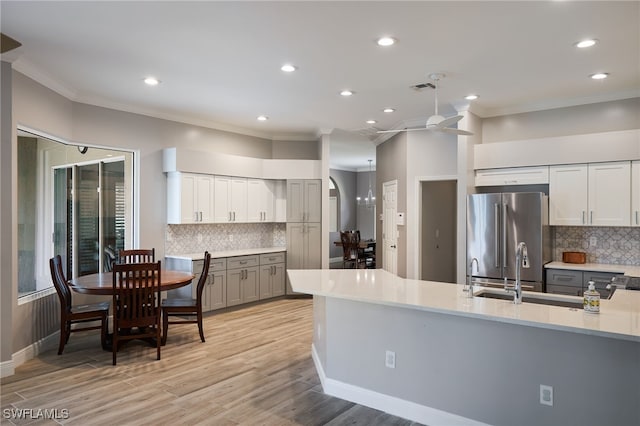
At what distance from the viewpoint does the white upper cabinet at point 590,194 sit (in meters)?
4.80

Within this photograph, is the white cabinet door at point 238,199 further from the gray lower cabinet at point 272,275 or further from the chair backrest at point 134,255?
the chair backrest at point 134,255

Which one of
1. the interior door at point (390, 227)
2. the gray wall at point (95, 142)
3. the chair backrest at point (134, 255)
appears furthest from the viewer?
the interior door at point (390, 227)

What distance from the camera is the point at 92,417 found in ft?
10.1

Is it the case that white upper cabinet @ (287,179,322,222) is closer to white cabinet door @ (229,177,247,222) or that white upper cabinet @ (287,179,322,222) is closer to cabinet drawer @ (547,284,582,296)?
white cabinet door @ (229,177,247,222)

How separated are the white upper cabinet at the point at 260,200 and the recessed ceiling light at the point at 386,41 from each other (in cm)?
399

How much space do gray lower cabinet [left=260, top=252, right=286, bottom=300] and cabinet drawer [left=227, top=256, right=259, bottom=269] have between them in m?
0.18

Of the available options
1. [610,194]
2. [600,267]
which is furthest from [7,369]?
[610,194]

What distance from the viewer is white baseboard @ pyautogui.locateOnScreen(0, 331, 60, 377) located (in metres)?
3.83

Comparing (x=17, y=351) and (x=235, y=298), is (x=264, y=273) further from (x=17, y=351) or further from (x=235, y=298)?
(x=17, y=351)

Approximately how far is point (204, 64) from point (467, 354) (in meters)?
3.45

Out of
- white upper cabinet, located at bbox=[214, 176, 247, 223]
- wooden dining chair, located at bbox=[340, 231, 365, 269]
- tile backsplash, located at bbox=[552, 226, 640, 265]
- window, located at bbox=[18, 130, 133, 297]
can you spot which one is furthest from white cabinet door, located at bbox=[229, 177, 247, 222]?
tile backsplash, located at bbox=[552, 226, 640, 265]

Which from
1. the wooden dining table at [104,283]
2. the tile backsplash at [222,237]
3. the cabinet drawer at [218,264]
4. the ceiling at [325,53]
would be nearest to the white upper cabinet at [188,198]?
the tile backsplash at [222,237]

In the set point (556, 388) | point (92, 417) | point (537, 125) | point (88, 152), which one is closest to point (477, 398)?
point (556, 388)

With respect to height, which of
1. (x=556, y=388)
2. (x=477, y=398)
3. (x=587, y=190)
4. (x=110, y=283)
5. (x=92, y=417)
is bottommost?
(x=92, y=417)
